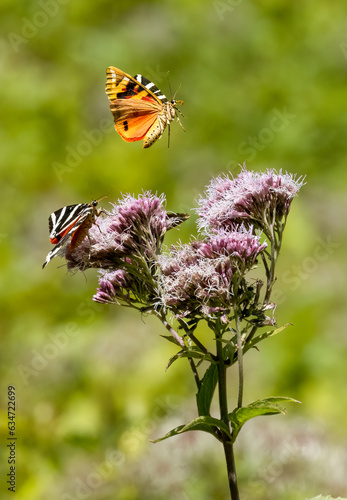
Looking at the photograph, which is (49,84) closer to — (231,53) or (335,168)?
(231,53)

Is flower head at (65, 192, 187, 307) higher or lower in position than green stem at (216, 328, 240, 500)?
higher

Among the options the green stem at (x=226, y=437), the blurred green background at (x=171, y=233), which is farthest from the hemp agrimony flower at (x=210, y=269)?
the blurred green background at (x=171, y=233)

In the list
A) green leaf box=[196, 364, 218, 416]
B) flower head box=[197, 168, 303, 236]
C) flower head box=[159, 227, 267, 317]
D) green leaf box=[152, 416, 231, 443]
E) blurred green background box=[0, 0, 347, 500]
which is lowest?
green leaf box=[152, 416, 231, 443]

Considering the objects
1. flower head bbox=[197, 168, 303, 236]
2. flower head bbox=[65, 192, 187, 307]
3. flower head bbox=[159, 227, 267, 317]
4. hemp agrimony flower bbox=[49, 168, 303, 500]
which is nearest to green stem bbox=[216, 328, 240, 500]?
hemp agrimony flower bbox=[49, 168, 303, 500]

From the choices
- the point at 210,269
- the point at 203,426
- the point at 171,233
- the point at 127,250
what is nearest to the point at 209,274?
the point at 210,269

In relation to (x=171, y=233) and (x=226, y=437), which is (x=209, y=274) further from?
(x=171, y=233)

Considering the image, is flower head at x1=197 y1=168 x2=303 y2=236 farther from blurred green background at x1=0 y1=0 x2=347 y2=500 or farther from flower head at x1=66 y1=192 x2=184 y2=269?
blurred green background at x1=0 y1=0 x2=347 y2=500

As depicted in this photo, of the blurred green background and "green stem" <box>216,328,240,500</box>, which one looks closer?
"green stem" <box>216,328,240,500</box>
